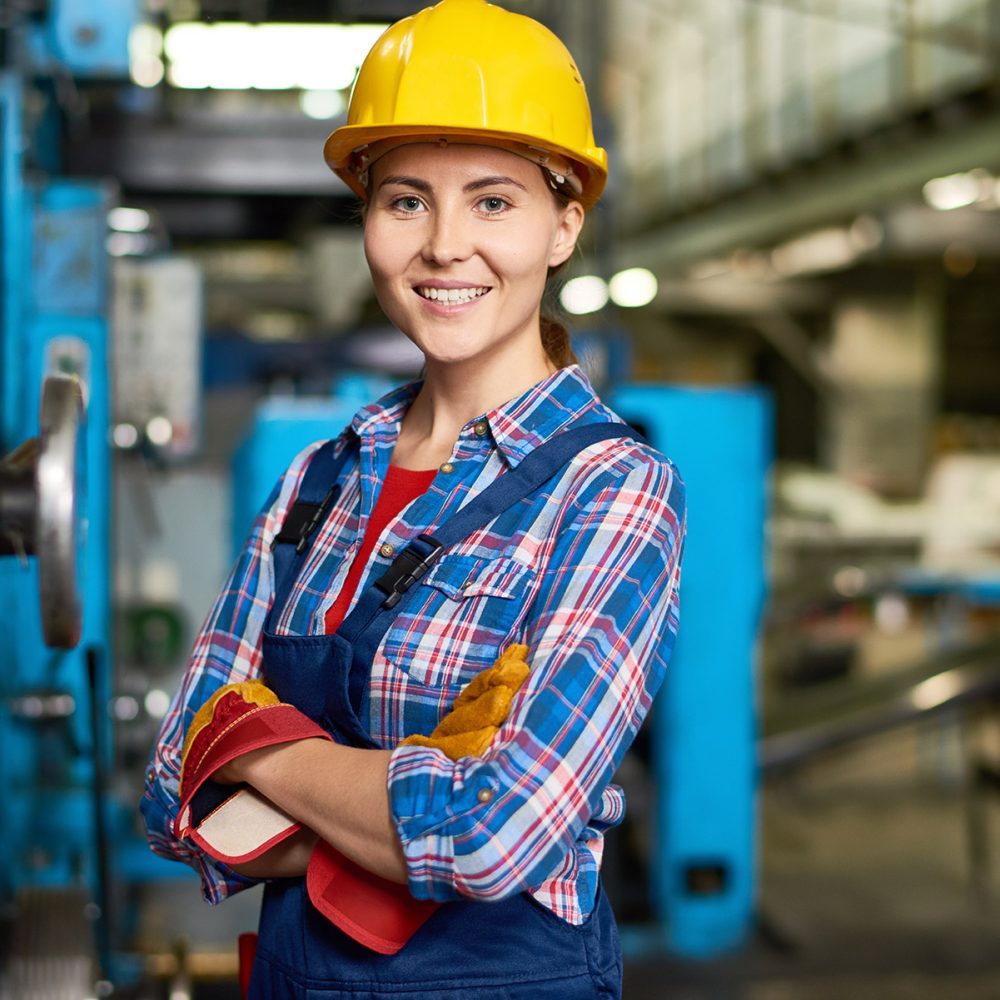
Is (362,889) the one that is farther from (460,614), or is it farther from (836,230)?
(836,230)

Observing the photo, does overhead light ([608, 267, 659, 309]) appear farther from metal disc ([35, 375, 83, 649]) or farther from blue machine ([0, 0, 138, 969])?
metal disc ([35, 375, 83, 649])

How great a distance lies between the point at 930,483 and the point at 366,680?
15577 mm

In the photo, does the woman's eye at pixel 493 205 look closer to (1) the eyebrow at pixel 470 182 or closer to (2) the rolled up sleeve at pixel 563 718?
(1) the eyebrow at pixel 470 182

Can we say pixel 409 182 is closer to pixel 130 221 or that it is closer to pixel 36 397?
pixel 36 397

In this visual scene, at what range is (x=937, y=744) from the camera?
7289 mm

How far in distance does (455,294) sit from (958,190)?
11353 mm

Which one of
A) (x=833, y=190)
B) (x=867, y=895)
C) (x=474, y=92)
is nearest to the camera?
(x=474, y=92)

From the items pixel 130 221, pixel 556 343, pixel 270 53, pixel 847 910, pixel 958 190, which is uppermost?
pixel 958 190

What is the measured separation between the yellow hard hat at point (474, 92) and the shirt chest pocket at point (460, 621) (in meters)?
0.47

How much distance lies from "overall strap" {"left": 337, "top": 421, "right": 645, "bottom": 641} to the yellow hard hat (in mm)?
336

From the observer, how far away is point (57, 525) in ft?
5.13

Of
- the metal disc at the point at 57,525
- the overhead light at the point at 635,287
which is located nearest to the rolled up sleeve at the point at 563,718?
the metal disc at the point at 57,525

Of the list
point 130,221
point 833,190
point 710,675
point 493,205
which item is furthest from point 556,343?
Result: point 833,190

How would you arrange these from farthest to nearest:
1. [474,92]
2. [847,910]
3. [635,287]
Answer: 1. [635,287]
2. [847,910]
3. [474,92]
